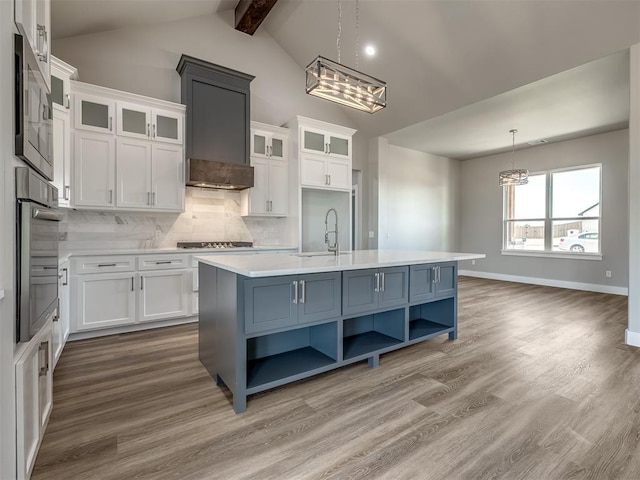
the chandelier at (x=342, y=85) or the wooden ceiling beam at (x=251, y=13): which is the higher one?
the wooden ceiling beam at (x=251, y=13)

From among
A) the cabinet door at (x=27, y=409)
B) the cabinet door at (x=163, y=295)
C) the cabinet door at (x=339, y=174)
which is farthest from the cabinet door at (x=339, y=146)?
the cabinet door at (x=27, y=409)

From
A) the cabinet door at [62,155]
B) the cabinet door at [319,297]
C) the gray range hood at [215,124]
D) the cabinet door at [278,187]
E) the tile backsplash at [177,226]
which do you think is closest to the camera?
the cabinet door at [319,297]

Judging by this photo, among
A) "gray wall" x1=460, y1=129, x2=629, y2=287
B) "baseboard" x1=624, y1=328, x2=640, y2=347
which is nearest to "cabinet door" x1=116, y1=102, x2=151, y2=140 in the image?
"baseboard" x1=624, y1=328, x2=640, y2=347

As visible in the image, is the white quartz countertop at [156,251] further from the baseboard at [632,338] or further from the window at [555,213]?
the window at [555,213]

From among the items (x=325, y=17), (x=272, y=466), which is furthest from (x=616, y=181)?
(x=272, y=466)

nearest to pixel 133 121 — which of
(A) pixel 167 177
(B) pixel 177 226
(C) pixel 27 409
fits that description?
(A) pixel 167 177

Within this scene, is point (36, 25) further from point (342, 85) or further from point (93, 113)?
point (93, 113)

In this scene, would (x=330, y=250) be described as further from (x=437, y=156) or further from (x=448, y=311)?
(x=437, y=156)

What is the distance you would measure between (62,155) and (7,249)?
92.0 inches

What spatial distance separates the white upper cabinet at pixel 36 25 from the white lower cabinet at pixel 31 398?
129 centimetres

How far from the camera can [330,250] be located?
3189 millimetres

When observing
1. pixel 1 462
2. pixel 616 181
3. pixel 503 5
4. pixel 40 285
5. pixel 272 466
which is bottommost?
pixel 272 466

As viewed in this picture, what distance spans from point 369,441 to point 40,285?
172 cm

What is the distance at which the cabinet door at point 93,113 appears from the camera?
3.25m
